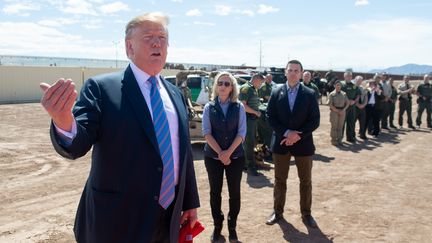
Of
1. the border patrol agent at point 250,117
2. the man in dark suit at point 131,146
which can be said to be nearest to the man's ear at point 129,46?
the man in dark suit at point 131,146

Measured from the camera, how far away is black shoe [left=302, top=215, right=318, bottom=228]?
519 cm

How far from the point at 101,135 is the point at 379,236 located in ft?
13.5

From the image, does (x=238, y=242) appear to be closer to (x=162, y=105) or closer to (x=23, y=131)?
(x=162, y=105)

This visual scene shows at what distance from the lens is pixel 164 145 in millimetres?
2225

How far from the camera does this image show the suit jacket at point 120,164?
2.04 m

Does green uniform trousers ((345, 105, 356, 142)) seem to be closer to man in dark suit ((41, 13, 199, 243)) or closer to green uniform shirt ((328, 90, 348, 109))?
green uniform shirt ((328, 90, 348, 109))

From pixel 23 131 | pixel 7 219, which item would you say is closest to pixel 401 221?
pixel 7 219

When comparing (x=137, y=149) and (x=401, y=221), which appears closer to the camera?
(x=137, y=149)

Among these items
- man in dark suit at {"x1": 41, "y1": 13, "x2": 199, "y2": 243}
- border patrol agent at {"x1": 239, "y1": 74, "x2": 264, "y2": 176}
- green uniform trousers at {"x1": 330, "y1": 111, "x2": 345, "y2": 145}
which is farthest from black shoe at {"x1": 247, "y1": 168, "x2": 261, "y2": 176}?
man in dark suit at {"x1": 41, "y1": 13, "x2": 199, "y2": 243}

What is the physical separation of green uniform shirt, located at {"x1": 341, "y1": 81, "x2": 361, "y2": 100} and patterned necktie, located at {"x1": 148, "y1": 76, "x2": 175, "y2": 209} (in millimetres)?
10638

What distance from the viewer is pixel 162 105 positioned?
7.48ft

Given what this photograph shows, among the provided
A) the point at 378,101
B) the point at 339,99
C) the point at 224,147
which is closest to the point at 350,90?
the point at 339,99

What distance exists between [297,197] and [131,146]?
15.9 feet

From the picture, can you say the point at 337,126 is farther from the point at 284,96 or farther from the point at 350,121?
the point at 284,96
